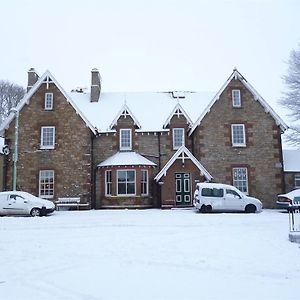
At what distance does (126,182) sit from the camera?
31.0 m

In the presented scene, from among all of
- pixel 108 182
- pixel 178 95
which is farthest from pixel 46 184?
pixel 178 95

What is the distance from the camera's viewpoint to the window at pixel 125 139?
33188mm

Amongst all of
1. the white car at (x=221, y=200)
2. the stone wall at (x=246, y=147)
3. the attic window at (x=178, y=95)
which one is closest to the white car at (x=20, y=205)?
the white car at (x=221, y=200)

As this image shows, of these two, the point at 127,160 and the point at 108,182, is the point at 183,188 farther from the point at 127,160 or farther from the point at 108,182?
the point at 108,182

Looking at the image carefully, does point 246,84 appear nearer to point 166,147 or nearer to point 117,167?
point 166,147

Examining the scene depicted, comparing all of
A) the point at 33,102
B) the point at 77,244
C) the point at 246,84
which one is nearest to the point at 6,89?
the point at 33,102

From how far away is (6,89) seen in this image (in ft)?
174

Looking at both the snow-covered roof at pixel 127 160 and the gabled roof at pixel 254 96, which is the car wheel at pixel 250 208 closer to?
the gabled roof at pixel 254 96

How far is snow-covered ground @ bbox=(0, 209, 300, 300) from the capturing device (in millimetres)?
8266

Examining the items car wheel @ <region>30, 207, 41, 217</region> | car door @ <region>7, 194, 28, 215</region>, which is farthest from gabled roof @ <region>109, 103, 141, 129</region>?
car door @ <region>7, 194, 28, 215</region>

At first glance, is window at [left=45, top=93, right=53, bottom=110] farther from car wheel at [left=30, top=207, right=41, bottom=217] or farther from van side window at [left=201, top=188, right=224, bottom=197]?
van side window at [left=201, top=188, right=224, bottom=197]

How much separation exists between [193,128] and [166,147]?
2895 mm

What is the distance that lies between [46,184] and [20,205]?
6.52 metres

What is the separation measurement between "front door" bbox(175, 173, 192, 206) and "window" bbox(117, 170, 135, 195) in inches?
137
